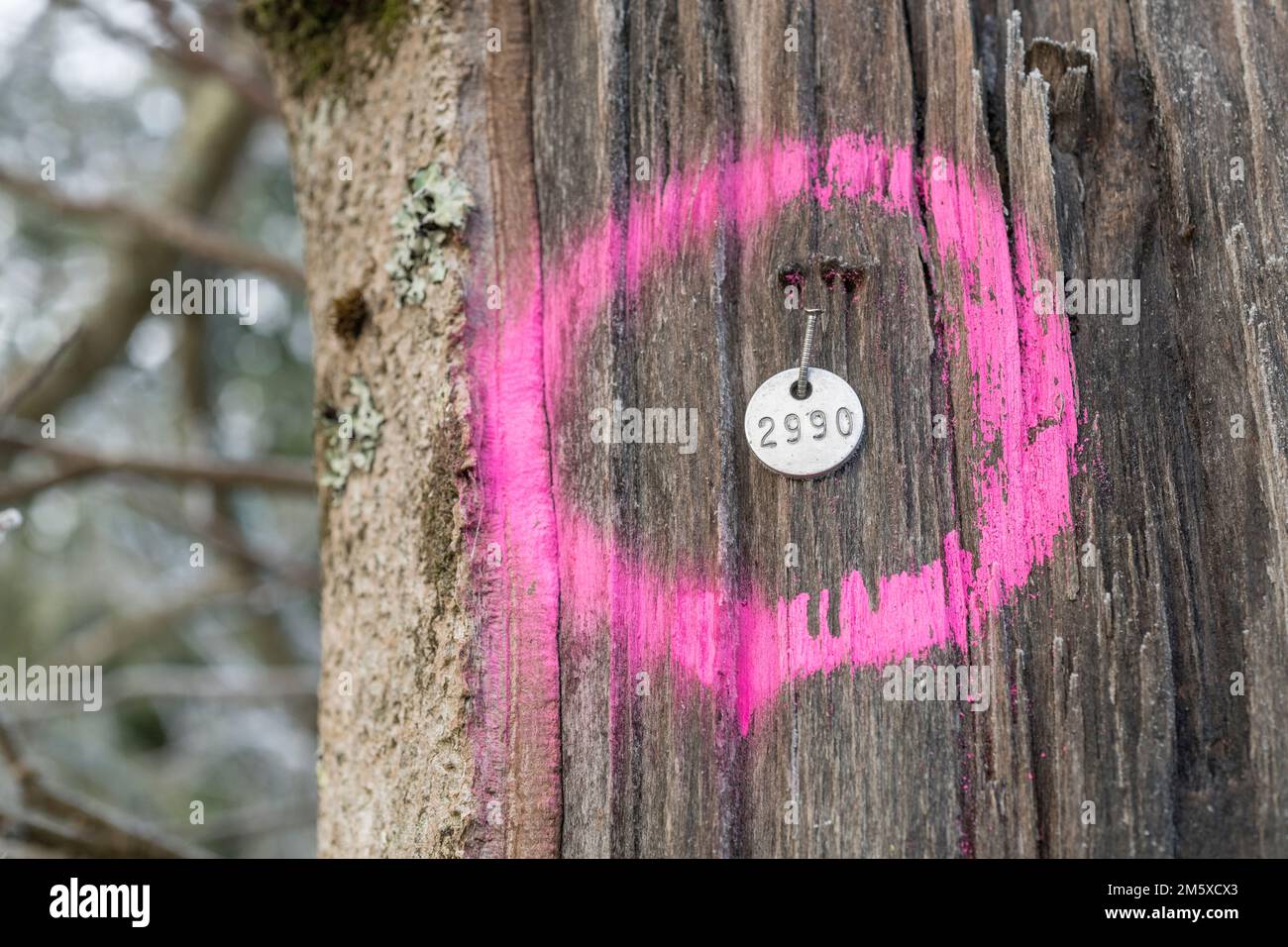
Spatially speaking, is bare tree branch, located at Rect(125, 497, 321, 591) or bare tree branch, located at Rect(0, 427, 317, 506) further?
bare tree branch, located at Rect(125, 497, 321, 591)

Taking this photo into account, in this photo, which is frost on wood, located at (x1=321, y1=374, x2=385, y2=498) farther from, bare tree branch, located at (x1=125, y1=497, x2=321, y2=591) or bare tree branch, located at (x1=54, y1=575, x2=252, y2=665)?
bare tree branch, located at (x1=54, y1=575, x2=252, y2=665)

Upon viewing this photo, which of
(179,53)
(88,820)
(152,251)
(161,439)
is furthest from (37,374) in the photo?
(161,439)

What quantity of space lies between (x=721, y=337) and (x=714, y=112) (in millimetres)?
290

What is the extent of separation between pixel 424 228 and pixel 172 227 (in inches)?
89.3

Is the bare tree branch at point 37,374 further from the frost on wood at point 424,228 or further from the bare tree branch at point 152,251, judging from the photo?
the bare tree branch at point 152,251

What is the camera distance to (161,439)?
623cm

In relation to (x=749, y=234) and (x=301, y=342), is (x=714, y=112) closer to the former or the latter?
(x=749, y=234)

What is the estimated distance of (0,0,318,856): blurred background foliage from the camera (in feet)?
11.6

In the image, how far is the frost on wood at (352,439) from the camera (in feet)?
5.06

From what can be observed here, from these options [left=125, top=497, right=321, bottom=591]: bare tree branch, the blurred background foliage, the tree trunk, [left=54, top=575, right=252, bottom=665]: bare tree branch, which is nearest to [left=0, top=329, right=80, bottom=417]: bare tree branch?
the blurred background foliage

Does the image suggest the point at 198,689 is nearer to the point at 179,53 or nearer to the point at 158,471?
the point at 158,471

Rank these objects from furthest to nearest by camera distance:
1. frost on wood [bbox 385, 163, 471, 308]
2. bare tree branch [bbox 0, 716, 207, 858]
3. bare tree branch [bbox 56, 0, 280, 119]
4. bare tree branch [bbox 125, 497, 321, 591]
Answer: bare tree branch [bbox 125, 497, 321, 591] → bare tree branch [bbox 56, 0, 280, 119] → bare tree branch [bbox 0, 716, 207, 858] → frost on wood [bbox 385, 163, 471, 308]

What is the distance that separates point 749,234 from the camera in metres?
1.38
